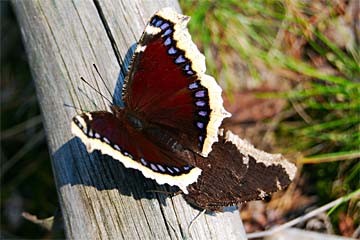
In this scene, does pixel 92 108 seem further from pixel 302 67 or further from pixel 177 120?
pixel 302 67

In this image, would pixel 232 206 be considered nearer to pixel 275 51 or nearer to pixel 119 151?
pixel 119 151

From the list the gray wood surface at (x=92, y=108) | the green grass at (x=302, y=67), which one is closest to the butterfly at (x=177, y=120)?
the gray wood surface at (x=92, y=108)

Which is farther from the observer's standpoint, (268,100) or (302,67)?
(268,100)

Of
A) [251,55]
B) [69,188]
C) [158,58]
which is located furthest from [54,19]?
[251,55]

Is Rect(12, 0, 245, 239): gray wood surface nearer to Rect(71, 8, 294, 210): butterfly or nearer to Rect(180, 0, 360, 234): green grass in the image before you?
Rect(71, 8, 294, 210): butterfly

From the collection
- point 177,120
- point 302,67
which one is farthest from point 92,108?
point 302,67

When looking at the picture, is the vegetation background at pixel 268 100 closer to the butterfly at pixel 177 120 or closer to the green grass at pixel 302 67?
the green grass at pixel 302 67
